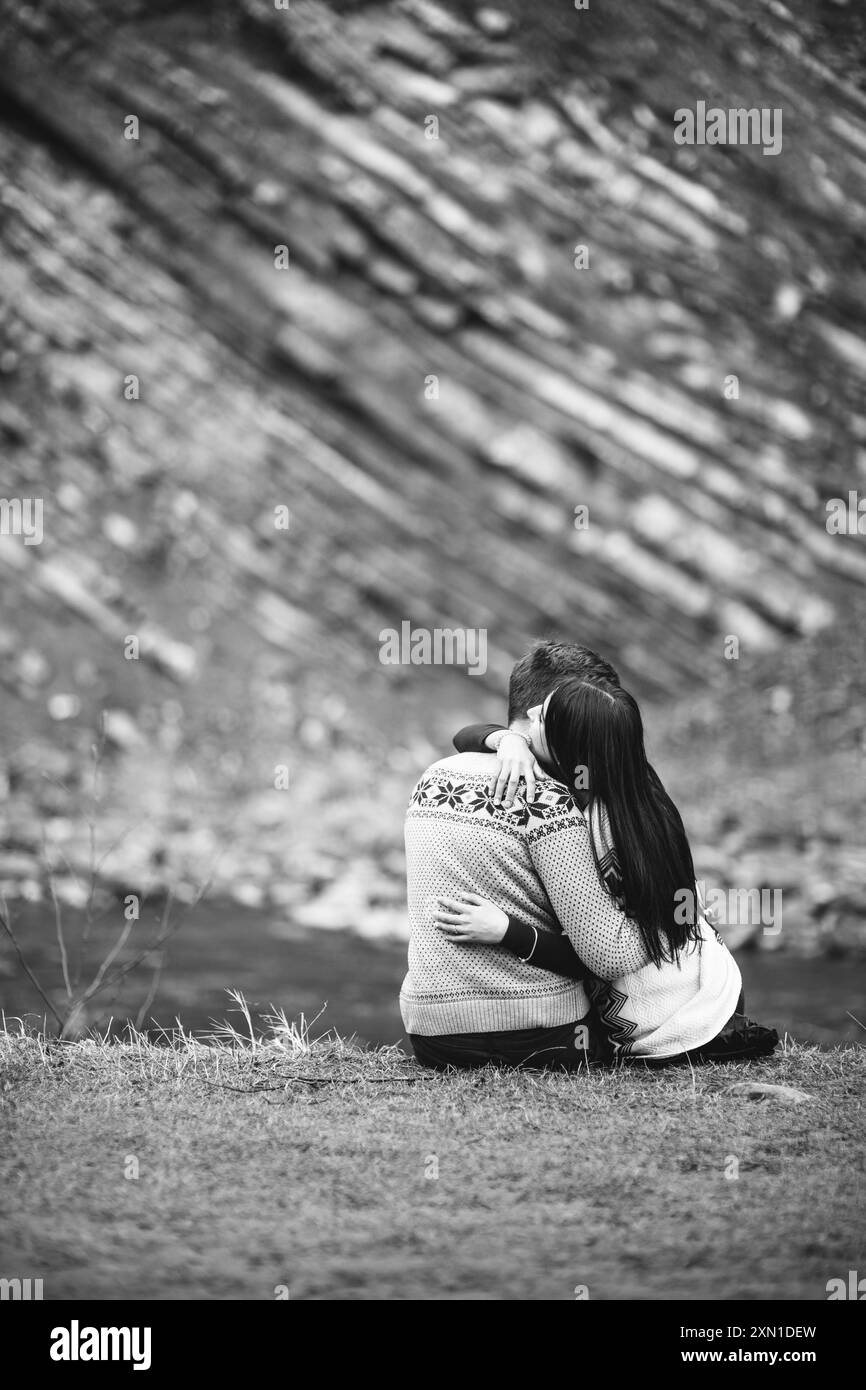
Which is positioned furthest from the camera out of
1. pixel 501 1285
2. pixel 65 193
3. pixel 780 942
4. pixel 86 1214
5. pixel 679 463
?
pixel 65 193

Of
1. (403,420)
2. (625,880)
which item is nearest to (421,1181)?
(625,880)

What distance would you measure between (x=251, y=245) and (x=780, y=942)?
8.56 m

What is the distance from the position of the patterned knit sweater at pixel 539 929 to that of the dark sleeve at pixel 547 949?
33 mm

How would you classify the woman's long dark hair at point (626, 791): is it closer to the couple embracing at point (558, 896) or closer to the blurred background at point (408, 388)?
the couple embracing at point (558, 896)

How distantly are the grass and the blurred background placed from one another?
25.7ft

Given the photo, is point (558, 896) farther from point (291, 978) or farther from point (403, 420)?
point (403, 420)

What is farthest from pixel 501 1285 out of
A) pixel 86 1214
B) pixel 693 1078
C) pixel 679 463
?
pixel 679 463

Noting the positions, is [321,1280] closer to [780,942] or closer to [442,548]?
[780,942]

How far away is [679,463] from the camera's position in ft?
41.2

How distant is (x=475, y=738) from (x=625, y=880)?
0.56 m

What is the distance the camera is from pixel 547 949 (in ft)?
10.7

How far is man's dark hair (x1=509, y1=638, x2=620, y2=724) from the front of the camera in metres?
3.31

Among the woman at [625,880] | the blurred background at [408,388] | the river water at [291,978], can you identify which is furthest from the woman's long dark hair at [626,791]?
the blurred background at [408,388]

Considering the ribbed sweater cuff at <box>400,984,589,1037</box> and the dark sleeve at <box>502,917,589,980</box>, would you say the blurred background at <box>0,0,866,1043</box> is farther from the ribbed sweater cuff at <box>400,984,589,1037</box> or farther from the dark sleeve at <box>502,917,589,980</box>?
the dark sleeve at <box>502,917,589,980</box>
